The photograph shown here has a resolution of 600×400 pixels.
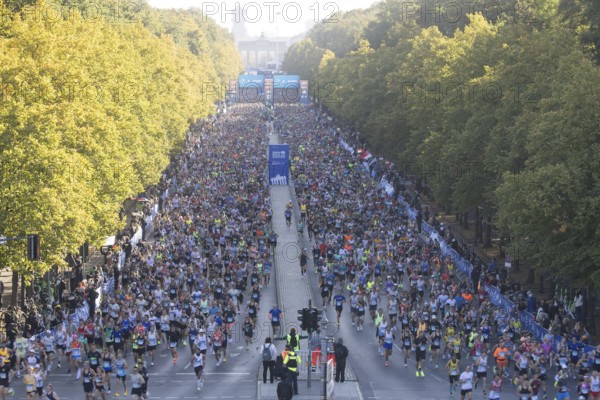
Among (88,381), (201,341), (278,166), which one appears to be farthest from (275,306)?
(278,166)

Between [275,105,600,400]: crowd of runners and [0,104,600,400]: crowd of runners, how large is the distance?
2.7 inches

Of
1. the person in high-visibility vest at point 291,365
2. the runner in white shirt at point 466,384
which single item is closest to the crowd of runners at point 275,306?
the runner in white shirt at point 466,384

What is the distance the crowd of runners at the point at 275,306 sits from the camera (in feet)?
108

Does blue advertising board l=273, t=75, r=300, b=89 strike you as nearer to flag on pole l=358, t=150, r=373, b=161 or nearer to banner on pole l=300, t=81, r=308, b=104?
banner on pole l=300, t=81, r=308, b=104

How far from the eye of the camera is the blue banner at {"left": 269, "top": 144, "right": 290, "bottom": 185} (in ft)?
265

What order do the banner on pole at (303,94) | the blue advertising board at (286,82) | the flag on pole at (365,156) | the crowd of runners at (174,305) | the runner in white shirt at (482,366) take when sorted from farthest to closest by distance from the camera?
the blue advertising board at (286,82) → the banner on pole at (303,94) → the flag on pole at (365,156) → the crowd of runners at (174,305) → the runner in white shirt at (482,366)

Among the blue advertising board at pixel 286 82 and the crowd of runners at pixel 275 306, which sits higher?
the blue advertising board at pixel 286 82

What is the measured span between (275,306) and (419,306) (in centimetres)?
754

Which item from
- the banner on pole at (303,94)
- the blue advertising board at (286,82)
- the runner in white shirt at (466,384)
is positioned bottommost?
the runner in white shirt at (466,384)

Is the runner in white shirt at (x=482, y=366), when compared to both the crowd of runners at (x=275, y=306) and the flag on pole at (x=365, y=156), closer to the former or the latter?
the crowd of runners at (x=275, y=306)

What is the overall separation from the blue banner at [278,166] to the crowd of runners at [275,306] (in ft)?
16.2

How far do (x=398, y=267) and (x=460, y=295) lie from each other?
7.21m

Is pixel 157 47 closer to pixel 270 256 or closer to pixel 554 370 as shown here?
pixel 270 256

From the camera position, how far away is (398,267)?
4994cm
